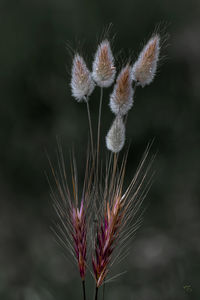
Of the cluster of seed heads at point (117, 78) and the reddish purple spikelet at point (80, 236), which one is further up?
the cluster of seed heads at point (117, 78)

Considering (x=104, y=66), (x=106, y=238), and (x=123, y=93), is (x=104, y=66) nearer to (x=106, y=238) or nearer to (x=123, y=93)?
(x=123, y=93)

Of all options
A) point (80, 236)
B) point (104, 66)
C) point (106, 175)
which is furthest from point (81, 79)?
point (80, 236)

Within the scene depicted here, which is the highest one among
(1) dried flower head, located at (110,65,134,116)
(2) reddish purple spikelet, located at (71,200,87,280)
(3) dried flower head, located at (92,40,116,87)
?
(3) dried flower head, located at (92,40,116,87)

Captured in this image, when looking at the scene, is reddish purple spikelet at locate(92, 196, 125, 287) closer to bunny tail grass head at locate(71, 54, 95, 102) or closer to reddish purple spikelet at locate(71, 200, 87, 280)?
reddish purple spikelet at locate(71, 200, 87, 280)

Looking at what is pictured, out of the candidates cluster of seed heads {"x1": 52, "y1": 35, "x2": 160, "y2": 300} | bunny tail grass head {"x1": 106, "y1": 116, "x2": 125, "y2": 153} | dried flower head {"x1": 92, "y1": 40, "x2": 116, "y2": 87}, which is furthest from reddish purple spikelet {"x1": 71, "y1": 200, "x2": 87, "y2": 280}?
dried flower head {"x1": 92, "y1": 40, "x2": 116, "y2": 87}

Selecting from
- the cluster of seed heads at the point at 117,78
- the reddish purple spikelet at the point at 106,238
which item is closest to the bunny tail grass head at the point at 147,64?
the cluster of seed heads at the point at 117,78

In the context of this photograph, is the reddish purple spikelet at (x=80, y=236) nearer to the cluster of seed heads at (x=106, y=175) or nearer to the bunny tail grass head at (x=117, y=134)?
the cluster of seed heads at (x=106, y=175)
